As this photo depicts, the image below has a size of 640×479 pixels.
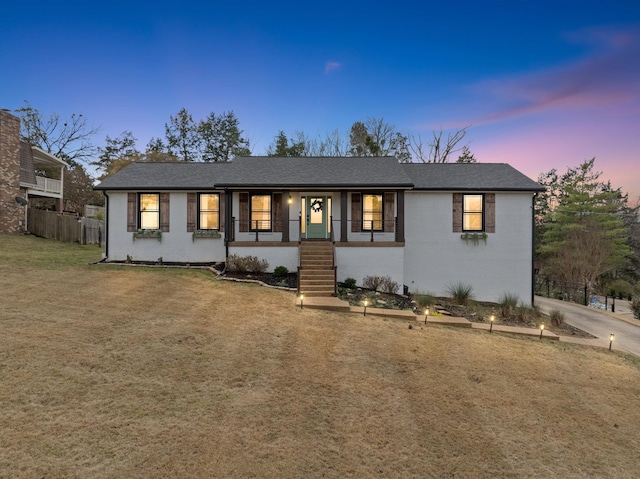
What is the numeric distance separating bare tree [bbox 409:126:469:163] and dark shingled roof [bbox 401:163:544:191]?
14989mm

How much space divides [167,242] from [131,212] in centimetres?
230

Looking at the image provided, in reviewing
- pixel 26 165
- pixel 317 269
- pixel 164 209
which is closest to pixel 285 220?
pixel 317 269

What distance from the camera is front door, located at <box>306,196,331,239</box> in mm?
14711

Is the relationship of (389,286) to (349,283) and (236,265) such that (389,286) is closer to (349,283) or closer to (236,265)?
(349,283)

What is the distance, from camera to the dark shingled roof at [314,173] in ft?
43.9

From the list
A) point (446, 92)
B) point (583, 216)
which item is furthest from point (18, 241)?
point (583, 216)

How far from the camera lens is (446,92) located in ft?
75.7

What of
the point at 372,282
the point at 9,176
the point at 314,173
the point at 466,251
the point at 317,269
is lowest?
the point at 372,282

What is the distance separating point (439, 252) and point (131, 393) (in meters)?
13.2

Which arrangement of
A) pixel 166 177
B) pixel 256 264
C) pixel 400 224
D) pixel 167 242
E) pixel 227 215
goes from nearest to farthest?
pixel 256 264 < pixel 400 224 < pixel 227 215 < pixel 167 242 < pixel 166 177

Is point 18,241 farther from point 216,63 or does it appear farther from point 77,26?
point 216,63

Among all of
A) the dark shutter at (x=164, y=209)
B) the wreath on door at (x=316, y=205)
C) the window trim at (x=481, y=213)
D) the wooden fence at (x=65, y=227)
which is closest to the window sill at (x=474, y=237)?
the window trim at (x=481, y=213)

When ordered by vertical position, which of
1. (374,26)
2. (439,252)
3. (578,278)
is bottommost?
(578,278)

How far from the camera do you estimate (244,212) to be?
562 inches
